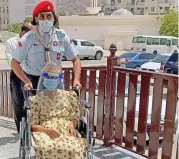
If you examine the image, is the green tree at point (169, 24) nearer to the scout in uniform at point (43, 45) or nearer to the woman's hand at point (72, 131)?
the scout in uniform at point (43, 45)

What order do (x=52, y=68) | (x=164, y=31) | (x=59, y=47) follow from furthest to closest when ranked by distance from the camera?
(x=164, y=31) → (x=59, y=47) → (x=52, y=68)

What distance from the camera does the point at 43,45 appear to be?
3227 mm

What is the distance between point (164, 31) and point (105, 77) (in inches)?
1428

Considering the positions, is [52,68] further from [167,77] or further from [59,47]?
[167,77]

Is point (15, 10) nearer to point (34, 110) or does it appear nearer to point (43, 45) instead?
point (43, 45)

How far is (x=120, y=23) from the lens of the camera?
1725 inches

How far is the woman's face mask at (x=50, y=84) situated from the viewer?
2.86 m

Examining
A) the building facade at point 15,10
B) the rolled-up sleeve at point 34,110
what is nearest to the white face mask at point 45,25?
the rolled-up sleeve at point 34,110

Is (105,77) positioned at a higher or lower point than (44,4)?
lower

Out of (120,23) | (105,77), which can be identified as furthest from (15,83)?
(120,23)

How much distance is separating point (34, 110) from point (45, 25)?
76cm

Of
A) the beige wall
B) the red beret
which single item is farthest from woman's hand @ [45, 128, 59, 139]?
the beige wall

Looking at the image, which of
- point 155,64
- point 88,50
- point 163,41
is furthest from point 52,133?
point 163,41

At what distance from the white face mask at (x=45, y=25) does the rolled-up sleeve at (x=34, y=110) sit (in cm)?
64
